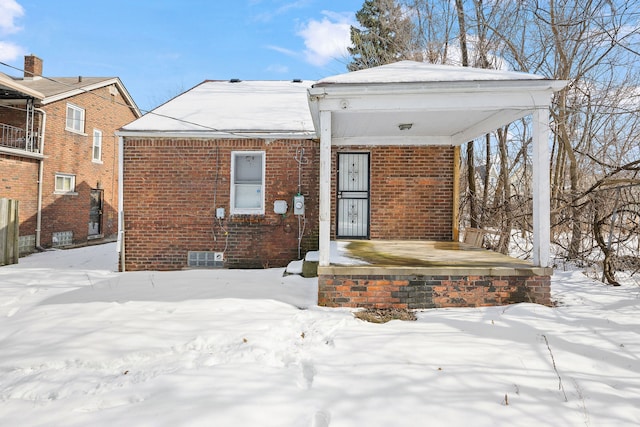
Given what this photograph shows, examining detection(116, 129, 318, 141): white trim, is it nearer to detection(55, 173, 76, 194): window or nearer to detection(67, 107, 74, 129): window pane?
detection(55, 173, 76, 194): window

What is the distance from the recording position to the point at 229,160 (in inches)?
309

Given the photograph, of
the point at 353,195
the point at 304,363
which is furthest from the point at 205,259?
the point at 304,363

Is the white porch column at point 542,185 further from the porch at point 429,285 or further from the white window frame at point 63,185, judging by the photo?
the white window frame at point 63,185

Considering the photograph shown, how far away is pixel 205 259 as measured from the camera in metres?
7.90

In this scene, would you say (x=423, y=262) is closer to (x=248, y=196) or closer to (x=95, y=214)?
(x=248, y=196)

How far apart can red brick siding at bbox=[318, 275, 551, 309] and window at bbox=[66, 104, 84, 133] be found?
1445 cm

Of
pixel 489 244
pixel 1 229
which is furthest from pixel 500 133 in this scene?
pixel 1 229

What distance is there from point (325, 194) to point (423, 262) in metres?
1.87

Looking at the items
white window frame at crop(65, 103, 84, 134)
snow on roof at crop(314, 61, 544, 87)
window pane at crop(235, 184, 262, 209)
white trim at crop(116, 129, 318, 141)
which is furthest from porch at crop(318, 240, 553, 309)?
white window frame at crop(65, 103, 84, 134)

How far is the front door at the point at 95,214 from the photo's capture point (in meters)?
14.9

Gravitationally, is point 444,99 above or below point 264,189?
above

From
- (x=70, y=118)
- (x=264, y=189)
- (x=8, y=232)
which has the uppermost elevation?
(x=70, y=118)

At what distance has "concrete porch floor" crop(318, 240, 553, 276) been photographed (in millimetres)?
4668

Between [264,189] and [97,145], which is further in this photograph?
[97,145]
